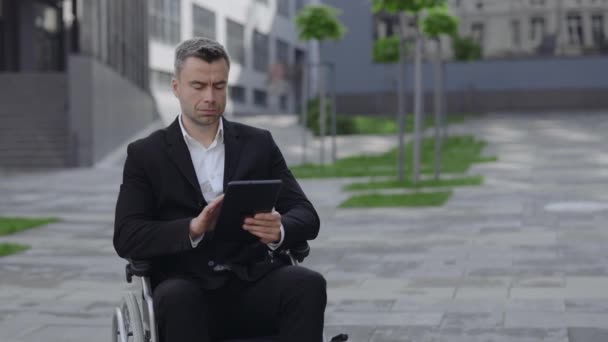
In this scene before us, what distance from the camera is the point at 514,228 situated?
13453mm

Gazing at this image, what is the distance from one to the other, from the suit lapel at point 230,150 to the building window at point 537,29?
50693mm

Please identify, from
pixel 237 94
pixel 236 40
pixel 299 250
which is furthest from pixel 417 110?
pixel 237 94

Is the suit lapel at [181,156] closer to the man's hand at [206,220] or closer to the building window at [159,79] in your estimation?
the man's hand at [206,220]

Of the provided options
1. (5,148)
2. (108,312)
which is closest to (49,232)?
(108,312)

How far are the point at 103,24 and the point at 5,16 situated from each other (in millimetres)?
9250

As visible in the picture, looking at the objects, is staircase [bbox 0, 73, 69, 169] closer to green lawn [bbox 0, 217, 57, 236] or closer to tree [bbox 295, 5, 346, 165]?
tree [bbox 295, 5, 346, 165]

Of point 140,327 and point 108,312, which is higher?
point 140,327

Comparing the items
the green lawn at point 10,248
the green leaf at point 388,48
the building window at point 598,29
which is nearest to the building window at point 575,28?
the building window at point 598,29

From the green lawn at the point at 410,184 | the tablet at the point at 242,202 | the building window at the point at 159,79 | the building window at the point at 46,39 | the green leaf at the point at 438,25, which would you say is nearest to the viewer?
the tablet at the point at 242,202

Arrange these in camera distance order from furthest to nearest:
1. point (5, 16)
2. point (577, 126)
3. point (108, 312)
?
point (5, 16) < point (577, 126) < point (108, 312)

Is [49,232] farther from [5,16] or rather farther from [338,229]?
[5,16]

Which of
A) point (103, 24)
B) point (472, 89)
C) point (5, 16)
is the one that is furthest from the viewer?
point (472, 89)

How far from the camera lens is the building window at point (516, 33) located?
54.0m

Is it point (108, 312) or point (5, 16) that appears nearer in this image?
point (108, 312)
